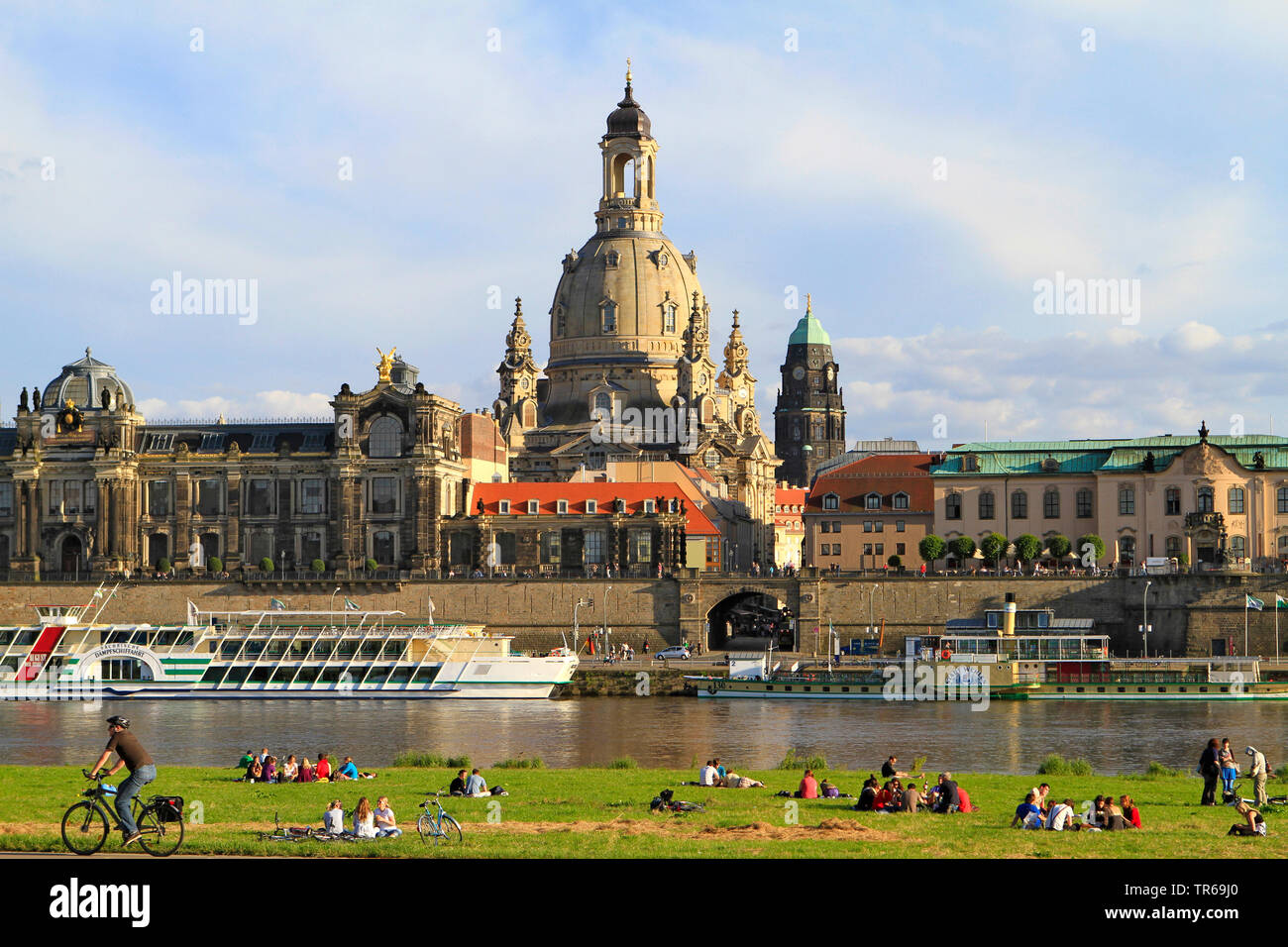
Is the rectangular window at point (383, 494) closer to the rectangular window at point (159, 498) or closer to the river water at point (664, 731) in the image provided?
the rectangular window at point (159, 498)

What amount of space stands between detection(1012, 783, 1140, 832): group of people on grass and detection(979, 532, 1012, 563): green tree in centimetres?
7029

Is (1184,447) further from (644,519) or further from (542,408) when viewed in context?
(542,408)

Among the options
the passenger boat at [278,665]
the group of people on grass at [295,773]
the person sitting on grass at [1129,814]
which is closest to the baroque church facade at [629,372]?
the passenger boat at [278,665]

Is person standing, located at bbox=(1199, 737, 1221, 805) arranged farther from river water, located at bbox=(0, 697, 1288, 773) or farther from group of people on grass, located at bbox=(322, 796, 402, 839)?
group of people on grass, located at bbox=(322, 796, 402, 839)

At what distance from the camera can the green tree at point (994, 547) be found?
340ft

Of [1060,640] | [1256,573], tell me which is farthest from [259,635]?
[1256,573]

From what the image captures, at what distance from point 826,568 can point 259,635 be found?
36.7 m

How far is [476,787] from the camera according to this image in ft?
127

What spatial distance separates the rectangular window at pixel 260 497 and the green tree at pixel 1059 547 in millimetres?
49647

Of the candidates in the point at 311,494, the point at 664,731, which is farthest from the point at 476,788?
the point at 311,494

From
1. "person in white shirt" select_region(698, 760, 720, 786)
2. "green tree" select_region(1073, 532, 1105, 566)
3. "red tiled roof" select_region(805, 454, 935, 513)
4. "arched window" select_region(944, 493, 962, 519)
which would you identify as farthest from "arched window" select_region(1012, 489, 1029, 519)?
"person in white shirt" select_region(698, 760, 720, 786)

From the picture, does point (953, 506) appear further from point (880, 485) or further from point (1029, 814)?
point (1029, 814)
